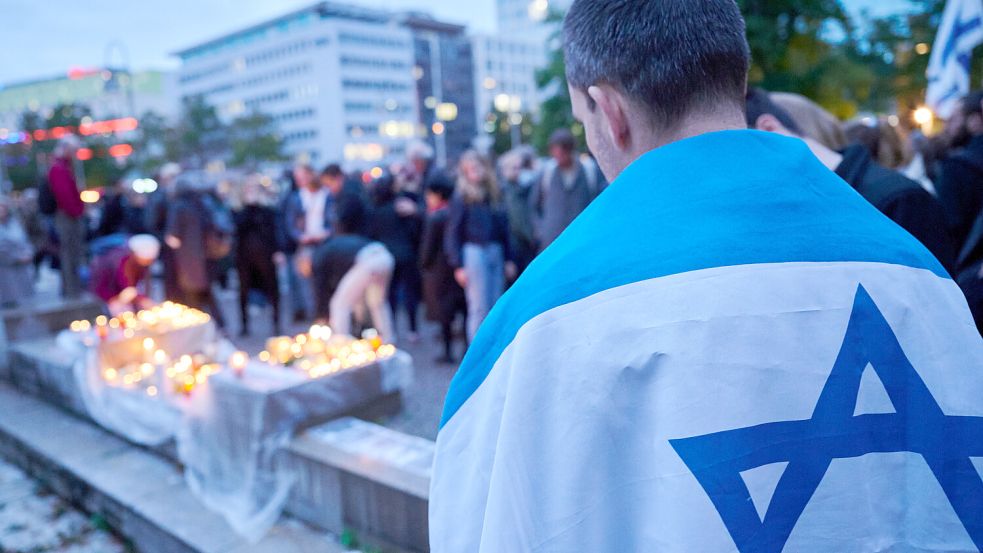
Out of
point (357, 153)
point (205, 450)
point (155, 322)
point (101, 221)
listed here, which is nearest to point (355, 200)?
point (155, 322)

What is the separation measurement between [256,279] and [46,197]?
9.70ft

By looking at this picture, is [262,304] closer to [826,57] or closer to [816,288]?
[816,288]

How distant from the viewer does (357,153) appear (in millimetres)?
121562

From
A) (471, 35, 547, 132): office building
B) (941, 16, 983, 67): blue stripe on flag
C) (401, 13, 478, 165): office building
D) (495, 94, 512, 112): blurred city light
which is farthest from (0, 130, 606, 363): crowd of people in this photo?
(471, 35, 547, 132): office building

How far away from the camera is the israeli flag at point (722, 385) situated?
1028 millimetres

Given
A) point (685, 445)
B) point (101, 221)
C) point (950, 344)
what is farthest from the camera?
point (101, 221)

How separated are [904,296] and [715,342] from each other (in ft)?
1.05

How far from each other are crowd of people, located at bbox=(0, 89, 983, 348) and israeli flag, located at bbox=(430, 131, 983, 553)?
161cm

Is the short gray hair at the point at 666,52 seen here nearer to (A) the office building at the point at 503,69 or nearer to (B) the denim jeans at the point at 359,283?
(B) the denim jeans at the point at 359,283

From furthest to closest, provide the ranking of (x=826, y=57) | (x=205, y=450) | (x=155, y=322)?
(x=826, y=57), (x=155, y=322), (x=205, y=450)

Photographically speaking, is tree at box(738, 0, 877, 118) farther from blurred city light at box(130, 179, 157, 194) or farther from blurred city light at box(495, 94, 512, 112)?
blurred city light at box(495, 94, 512, 112)

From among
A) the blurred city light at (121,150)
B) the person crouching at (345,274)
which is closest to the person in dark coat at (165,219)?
the person crouching at (345,274)

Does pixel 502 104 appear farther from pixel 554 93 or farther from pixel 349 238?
pixel 349 238

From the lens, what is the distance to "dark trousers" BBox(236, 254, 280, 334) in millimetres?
9445
